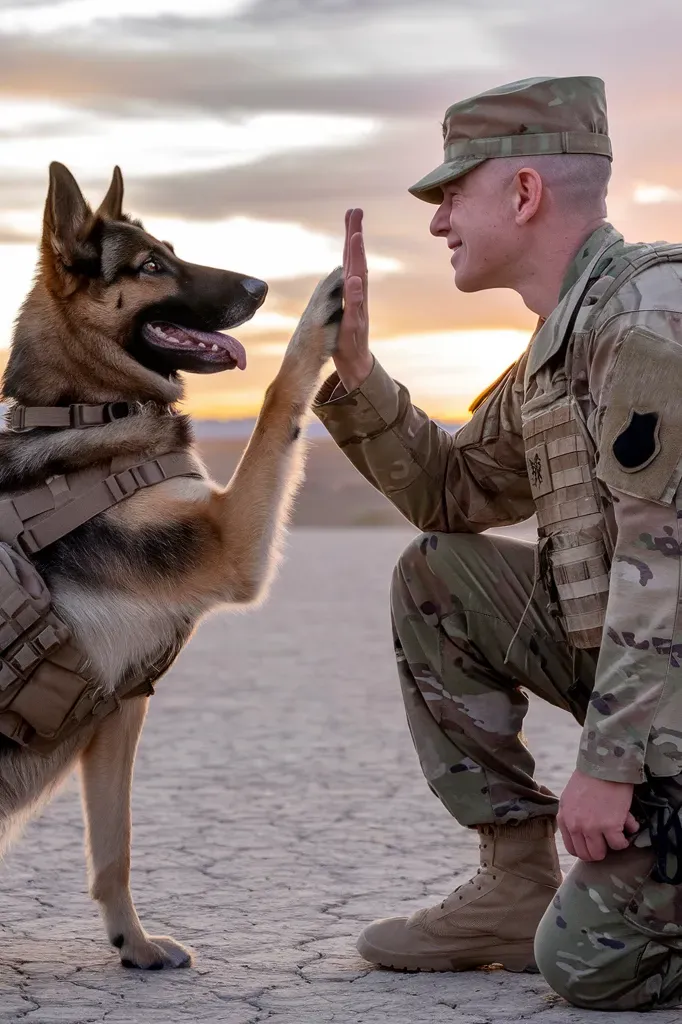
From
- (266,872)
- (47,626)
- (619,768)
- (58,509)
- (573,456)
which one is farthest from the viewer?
(266,872)

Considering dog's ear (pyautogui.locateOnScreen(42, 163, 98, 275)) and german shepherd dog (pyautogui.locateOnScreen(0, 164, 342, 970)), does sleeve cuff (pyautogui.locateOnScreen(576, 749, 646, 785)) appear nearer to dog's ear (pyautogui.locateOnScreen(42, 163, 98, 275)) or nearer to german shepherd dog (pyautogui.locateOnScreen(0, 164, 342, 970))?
german shepherd dog (pyautogui.locateOnScreen(0, 164, 342, 970))

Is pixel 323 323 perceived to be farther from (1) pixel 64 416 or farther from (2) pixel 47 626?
(2) pixel 47 626

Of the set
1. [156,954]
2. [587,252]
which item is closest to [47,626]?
[156,954]

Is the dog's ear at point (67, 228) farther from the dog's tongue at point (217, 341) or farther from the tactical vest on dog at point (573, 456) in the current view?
the tactical vest on dog at point (573, 456)

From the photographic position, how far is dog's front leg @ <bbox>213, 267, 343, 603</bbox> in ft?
11.1

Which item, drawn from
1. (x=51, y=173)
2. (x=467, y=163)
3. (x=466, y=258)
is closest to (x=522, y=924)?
(x=466, y=258)

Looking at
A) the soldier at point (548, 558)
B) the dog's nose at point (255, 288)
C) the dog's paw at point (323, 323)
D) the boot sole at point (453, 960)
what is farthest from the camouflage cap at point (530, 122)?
the boot sole at point (453, 960)

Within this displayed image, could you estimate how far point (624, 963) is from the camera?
2.86 m

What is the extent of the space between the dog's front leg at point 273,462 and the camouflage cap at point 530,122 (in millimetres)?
480

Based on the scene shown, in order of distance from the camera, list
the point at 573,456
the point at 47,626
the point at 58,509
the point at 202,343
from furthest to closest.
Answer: the point at 202,343
the point at 58,509
the point at 47,626
the point at 573,456

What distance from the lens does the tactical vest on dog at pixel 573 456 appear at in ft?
9.91

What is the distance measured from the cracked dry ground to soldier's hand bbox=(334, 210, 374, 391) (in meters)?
1.49

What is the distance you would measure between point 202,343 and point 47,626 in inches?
38.7

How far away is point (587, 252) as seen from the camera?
3.20 metres
